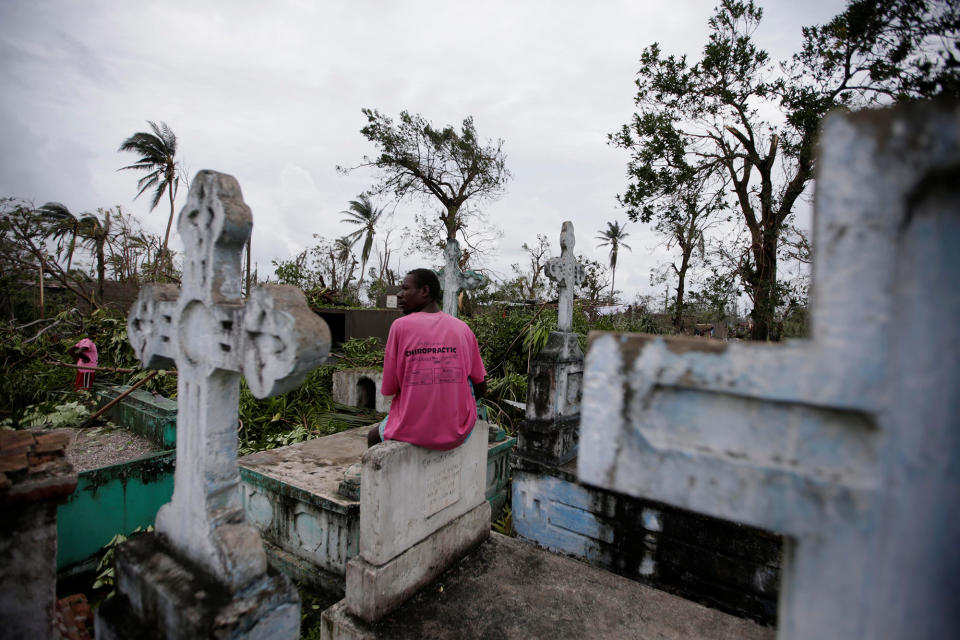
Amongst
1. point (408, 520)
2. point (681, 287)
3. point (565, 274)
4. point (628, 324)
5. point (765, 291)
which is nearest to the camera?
point (408, 520)

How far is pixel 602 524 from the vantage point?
12.3 feet

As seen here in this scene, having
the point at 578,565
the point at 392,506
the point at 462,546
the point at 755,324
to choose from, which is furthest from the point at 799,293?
the point at 392,506

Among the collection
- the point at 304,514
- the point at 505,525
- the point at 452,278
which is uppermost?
the point at 452,278

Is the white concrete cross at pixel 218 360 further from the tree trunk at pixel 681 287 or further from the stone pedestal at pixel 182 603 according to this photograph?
the tree trunk at pixel 681 287

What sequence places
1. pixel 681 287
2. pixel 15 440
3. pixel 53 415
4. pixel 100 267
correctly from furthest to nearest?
pixel 100 267, pixel 681 287, pixel 53 415, pixel 15 440

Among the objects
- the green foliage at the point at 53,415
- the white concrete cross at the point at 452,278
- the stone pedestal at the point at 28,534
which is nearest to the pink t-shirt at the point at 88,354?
the green foliage at the point at 53,415

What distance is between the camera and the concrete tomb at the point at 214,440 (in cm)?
141

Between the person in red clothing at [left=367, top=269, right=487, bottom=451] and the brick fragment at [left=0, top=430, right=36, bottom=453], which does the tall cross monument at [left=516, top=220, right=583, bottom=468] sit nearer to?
the person in red clothing at [left=367, top=269, right=487, bottom=451]

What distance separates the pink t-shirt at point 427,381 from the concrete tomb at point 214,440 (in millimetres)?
943

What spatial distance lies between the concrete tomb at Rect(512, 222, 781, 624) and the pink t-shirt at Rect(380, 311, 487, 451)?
67.3 inches

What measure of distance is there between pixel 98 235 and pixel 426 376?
54.9ft

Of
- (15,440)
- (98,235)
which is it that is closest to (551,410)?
(15,440)

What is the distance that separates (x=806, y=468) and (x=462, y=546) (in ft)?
8.34

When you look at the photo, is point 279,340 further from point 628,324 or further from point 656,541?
point 628,324
